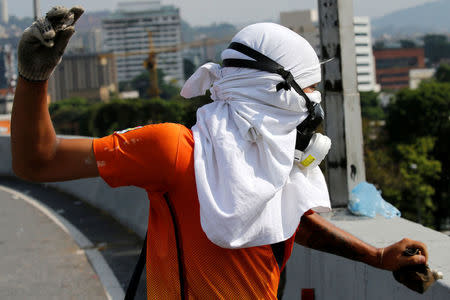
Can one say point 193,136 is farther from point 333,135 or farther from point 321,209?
point 333,135

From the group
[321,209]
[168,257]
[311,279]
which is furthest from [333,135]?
[168,257]

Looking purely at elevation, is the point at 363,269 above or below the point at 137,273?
below

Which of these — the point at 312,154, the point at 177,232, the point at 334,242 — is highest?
the point at 312,154

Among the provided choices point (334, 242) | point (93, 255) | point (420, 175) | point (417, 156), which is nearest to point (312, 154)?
point (334, 242)

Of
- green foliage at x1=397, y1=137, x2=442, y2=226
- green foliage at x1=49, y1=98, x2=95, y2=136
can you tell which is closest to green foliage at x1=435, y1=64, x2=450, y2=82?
green foliage at x1=397, y1=137, x2=442, y2=226

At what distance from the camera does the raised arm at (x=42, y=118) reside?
1.73 metres

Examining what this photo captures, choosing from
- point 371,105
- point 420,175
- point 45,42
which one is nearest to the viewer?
point 45,42

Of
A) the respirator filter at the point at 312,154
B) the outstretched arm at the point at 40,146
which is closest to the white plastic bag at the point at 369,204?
the respirator filter at the point at 312,154

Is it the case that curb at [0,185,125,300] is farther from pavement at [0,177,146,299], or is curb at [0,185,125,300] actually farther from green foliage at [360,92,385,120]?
green foliage at [360,92,385,120]

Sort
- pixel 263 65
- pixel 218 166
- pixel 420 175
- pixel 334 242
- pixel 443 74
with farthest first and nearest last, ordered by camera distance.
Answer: pixel 443 74 < pixel 420 175 < pixel 334 242 < pixel 263 65 < pixel 218 166

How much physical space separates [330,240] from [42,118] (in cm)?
132

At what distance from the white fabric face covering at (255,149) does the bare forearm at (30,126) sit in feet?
1.49

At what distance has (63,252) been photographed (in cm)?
774

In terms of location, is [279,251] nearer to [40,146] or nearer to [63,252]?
[40,146]
